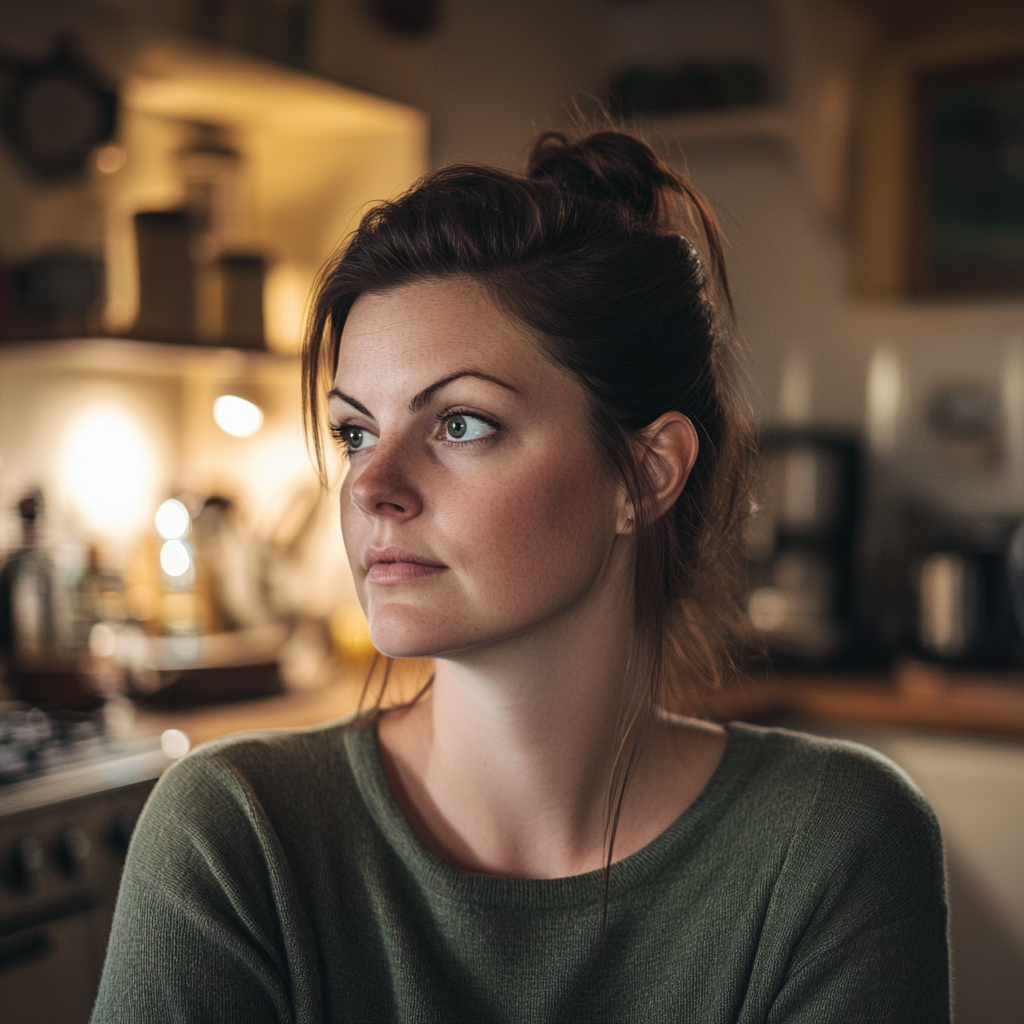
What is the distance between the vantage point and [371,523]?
2.93ft

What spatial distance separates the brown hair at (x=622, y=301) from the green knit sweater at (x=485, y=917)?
0.09 metres

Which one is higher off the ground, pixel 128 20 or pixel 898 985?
pixel 128 20

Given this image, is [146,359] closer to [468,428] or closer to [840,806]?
[468,428]

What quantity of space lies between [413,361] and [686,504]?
31 cm

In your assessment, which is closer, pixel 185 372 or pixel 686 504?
pixel 686 504

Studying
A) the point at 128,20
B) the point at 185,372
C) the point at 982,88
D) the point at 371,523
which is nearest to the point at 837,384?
the point at 982,88

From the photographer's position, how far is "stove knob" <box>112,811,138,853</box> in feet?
5.27

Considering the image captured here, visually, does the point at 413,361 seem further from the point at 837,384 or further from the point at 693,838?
the point at 837,384

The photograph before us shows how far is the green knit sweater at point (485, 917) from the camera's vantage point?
0.86 meters

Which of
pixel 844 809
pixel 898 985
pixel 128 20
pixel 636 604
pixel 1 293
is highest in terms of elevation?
pixel 128 20

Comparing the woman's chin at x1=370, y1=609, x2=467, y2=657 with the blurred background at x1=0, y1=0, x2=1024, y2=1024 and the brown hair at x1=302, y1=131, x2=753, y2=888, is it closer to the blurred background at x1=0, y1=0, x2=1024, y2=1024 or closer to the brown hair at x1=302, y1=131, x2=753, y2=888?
the brown hair at x1=302, y1=131, x2=753, y2=888

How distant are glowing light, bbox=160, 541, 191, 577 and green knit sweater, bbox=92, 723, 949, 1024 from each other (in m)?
1.26

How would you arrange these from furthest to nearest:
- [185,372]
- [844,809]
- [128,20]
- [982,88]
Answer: [982,88] < [185,372] < [128,20] < [844,809]

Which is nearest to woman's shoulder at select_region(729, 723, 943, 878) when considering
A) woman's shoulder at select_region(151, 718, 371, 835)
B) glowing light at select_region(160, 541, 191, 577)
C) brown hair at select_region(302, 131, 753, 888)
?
brown hair at select_region(302, 131, 753, 888)
